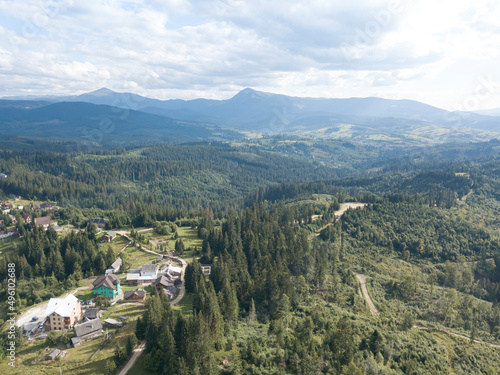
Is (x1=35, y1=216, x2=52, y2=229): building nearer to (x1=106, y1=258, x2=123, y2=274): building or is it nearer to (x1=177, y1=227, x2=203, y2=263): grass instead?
(x1=177, y1=227, x2=203, y2=263): grass

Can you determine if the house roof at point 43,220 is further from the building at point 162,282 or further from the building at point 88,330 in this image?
the building at point 88,330

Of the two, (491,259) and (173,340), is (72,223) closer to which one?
(173,340)

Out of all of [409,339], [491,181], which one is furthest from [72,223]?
[491,181]

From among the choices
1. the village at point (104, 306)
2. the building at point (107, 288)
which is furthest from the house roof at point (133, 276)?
the building at point (107, 288)

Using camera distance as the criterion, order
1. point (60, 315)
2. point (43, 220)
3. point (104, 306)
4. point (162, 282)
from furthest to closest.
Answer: point (43, 220) < point (162, 282) < point (104, 306) < point (60, 315)

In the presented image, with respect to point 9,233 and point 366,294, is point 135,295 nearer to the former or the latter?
point 366,294

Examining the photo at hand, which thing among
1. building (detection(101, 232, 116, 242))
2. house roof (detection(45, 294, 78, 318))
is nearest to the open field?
building (detection(101, 232, 116, 242))

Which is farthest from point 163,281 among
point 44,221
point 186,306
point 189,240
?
point 44,221
